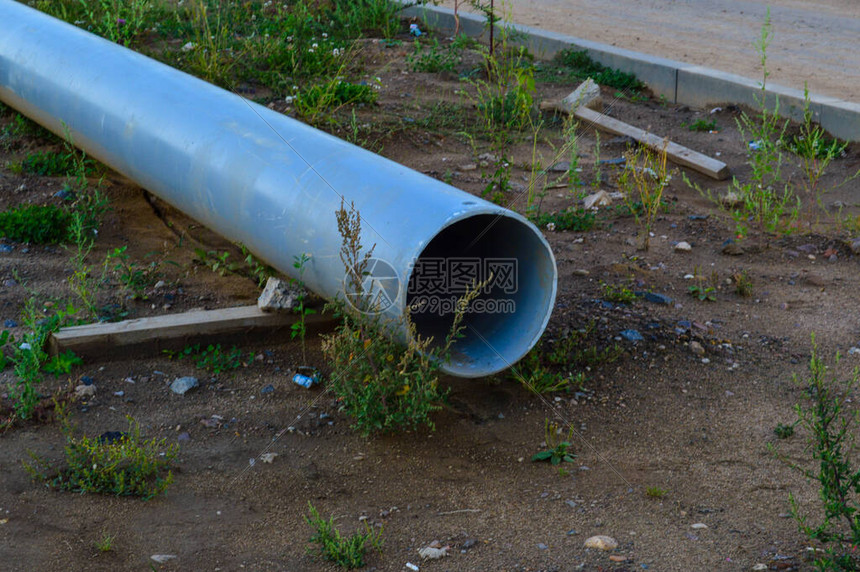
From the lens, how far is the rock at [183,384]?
343 cm

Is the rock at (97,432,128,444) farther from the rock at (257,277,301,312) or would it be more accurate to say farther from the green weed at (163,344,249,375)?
the rock at (257,277,301,312)

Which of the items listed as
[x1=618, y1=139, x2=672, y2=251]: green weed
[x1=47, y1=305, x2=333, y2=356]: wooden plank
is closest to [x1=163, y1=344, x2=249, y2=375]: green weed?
[x1=47, y1=305, x2=333, y2=356]: wooden plank

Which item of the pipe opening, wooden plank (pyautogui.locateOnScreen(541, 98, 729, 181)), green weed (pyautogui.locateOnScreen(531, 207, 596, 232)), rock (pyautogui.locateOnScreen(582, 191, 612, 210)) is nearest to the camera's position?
the pipe opening

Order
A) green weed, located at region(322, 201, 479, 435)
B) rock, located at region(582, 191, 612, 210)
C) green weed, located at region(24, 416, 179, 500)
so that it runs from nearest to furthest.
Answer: green weed, located at region(24, 416, 179, 500) → green weed, located at region(322, 201, 479, 435) → rock, located at region(582, 191, 612, 210)

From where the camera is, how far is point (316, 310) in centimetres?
372

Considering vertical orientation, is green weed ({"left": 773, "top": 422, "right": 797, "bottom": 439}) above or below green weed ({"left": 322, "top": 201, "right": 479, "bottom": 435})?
below

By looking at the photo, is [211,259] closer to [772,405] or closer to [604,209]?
[604,209]

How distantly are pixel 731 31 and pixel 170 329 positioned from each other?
22.8 feet

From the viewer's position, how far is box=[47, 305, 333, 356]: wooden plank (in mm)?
3527

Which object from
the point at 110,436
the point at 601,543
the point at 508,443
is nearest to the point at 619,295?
the point at 508,443

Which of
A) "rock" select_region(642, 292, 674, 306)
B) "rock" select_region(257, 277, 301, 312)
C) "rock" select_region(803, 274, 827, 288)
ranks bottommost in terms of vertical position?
"rock" select_region(642, 292, 674, 306)

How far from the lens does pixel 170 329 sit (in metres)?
3.60

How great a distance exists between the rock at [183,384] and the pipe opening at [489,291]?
90 cm

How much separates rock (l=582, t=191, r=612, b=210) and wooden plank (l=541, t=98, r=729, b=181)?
1.89ft
